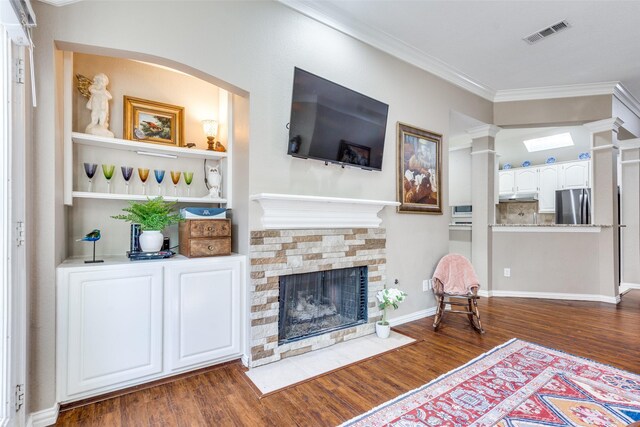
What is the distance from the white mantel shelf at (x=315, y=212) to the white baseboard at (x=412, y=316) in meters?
1.06

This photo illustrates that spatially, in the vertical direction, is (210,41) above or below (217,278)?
above

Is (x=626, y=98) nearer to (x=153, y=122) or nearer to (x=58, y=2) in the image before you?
(x=153, y=122)

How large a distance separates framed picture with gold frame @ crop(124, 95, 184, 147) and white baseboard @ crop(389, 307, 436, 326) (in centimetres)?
270

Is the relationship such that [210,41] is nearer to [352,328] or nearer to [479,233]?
[352,328]

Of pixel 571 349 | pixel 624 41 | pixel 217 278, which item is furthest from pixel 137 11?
pixel 624 41

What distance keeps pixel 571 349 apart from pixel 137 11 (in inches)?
164

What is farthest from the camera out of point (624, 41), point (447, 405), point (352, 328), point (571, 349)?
point (624, 41)

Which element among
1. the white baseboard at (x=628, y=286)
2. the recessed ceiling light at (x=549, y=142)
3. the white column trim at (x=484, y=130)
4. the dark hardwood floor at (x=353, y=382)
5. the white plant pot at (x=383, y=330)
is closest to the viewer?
the dark hardwood floor at (x=353, y=382)

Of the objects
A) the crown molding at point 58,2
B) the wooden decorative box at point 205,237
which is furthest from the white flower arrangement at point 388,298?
the crown molding at point 58,2

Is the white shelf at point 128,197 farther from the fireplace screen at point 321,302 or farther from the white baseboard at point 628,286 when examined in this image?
the white baseboard at point 628,286

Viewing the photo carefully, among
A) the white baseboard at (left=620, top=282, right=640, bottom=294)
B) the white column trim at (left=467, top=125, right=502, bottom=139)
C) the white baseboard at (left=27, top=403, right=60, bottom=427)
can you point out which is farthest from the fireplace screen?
→ the white baseboard at (left=620, top=282, right=640, bottom=294)

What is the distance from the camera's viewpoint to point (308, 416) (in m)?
1.78

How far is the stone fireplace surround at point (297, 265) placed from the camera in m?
2.35

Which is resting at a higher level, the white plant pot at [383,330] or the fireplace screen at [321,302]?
the fireplace screen at [321,302]
